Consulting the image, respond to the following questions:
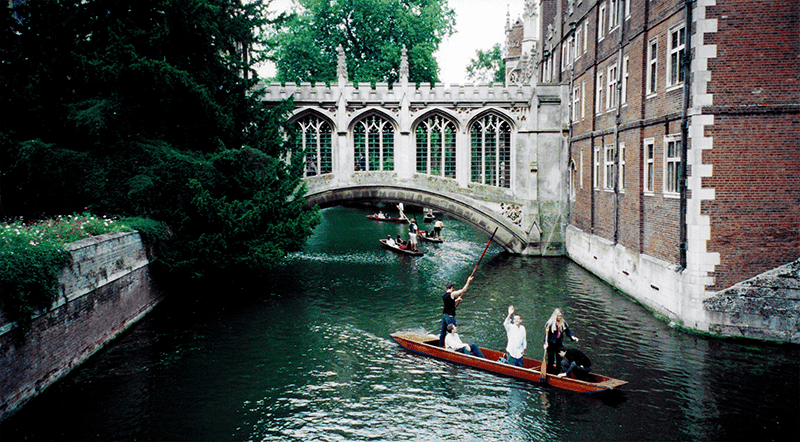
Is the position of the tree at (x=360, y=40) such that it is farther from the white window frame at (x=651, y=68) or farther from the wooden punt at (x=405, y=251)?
the white window frame at (x=651, y=68)

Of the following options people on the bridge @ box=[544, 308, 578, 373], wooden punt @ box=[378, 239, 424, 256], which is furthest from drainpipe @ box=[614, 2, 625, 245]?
wooden punt @ box=[378, 239, 424, 256]

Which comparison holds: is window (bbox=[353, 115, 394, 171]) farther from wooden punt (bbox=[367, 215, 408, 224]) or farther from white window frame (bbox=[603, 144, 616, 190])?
wooden punt (bbox=[367, 215, 408, 224])

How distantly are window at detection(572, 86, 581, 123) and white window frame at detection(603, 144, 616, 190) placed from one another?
353 centimetres

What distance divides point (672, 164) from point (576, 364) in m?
6.73

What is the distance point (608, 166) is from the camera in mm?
18750

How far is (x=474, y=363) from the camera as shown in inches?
426

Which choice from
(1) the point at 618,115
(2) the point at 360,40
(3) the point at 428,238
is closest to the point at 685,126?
(1) the point at 618,115

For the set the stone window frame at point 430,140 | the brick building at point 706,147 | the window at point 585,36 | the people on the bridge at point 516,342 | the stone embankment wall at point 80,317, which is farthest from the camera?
the stone window frame at point 430,140

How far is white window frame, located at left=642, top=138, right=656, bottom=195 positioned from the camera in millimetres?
14820

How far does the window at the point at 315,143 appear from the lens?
72.8 ft

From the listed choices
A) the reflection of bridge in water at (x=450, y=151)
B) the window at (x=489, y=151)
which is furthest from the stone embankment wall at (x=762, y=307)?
the window at (x=489, y=151)

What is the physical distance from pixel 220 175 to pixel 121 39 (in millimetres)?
4110

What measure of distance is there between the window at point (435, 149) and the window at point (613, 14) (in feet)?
23.6

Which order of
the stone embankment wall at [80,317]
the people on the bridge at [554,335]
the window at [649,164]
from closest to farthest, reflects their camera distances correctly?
the stone embankment wall at [80,317]
the people on the bridge at [554,335]
the window at [649,164]
